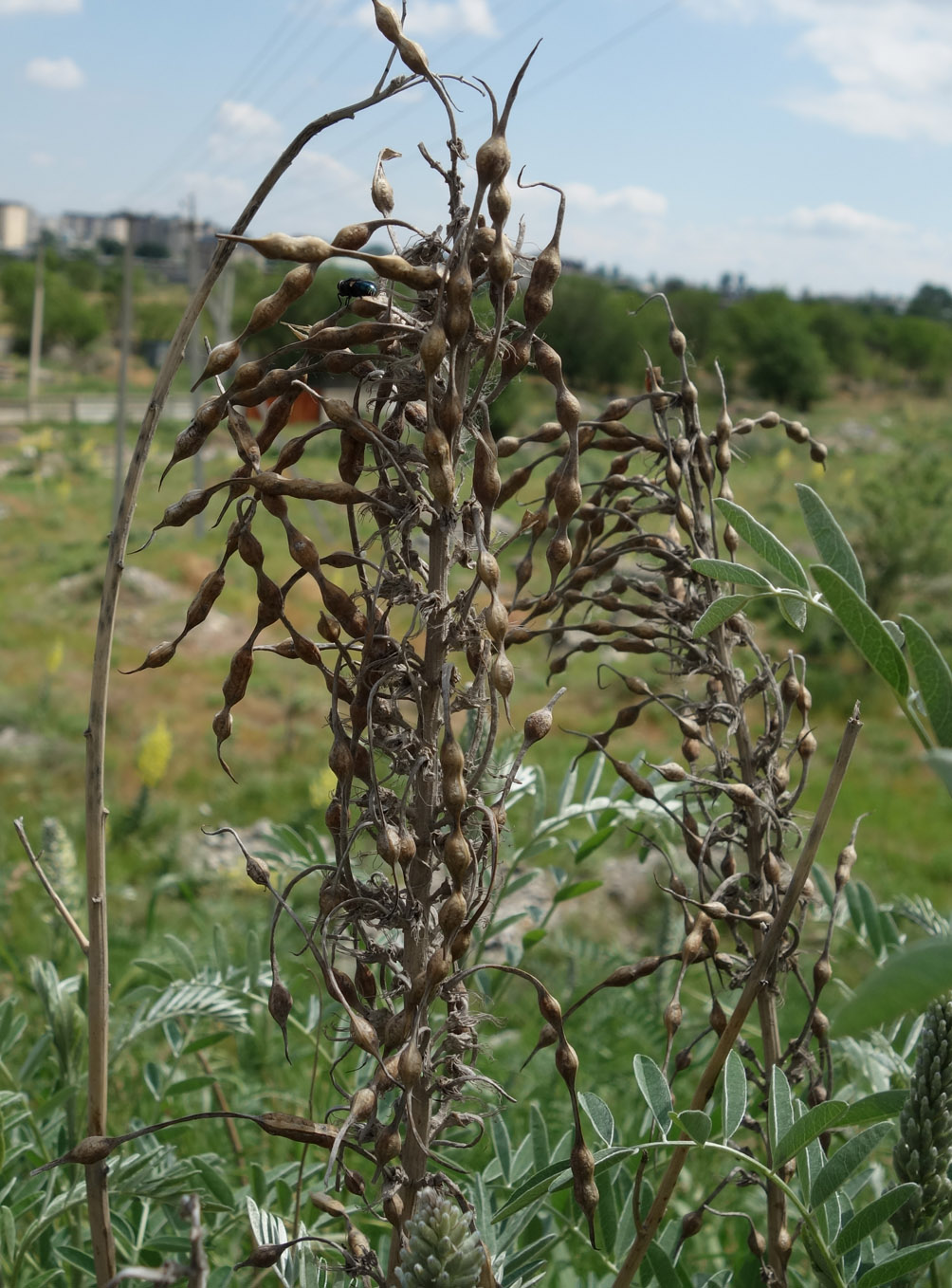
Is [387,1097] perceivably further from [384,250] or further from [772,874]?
[384,250]

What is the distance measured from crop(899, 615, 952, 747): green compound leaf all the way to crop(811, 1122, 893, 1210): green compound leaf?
421mm

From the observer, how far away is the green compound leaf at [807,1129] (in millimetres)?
860

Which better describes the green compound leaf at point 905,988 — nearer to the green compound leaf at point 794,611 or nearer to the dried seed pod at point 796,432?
the green compound leaf at point 794,611

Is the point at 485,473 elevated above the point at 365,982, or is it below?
above

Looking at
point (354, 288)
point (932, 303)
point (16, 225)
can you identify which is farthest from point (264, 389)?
point (16, 225)

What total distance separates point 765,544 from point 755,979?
14.8 inches

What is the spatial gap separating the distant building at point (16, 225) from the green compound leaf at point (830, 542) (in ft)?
322

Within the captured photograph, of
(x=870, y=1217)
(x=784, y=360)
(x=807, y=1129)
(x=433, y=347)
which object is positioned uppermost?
(x=784, y=360)

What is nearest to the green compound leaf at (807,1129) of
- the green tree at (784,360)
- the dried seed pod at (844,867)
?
the dried seed pod at (844,867)

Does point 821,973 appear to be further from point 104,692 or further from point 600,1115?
point 104,692

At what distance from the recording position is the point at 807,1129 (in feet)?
2.92

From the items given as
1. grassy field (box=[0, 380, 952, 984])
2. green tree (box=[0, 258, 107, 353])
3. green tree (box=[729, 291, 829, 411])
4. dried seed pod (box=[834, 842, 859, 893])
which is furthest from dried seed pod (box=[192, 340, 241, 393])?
green tree (box=[0, 258, 107, 353])

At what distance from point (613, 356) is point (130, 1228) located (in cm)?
2749

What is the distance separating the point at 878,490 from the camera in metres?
9.70
